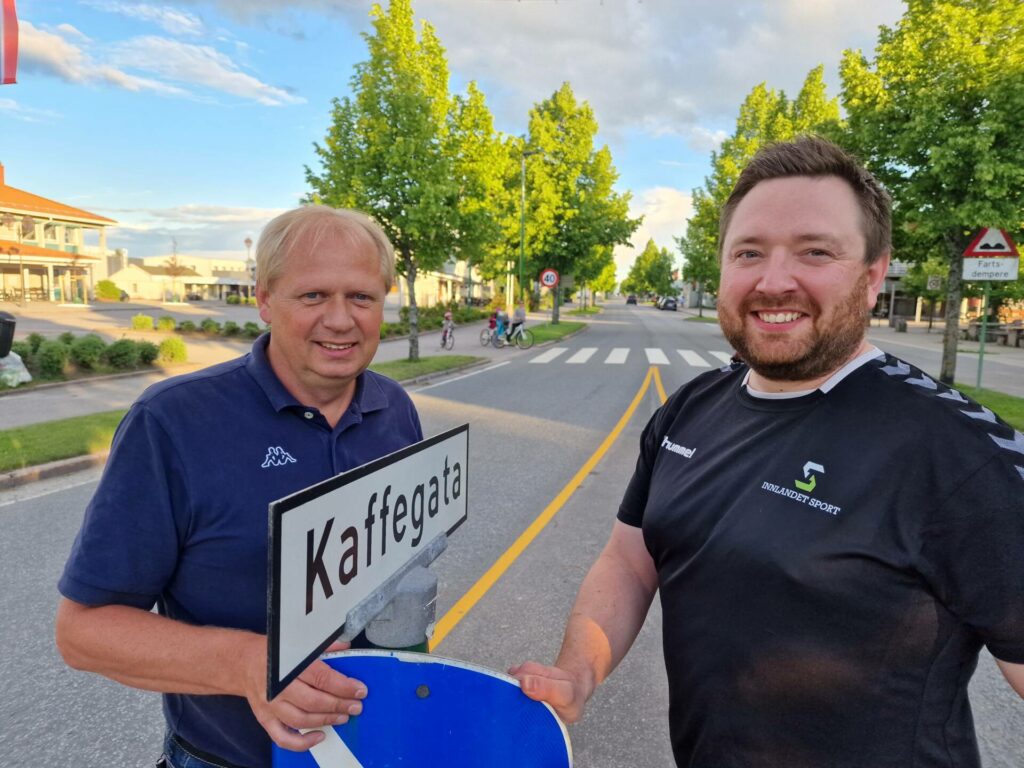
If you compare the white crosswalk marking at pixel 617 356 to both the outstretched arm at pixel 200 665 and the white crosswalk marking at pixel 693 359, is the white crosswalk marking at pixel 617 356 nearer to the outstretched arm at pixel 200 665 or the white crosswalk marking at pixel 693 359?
the white crosswalk marking at pixel 693 359

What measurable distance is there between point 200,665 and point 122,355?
602 inches

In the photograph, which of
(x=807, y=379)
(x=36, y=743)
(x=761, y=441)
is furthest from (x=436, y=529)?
(x=36, y=743)

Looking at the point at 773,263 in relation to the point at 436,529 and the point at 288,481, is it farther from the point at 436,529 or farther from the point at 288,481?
the point at 288,481

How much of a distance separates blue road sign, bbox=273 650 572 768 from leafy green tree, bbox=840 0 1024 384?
12.8 meters

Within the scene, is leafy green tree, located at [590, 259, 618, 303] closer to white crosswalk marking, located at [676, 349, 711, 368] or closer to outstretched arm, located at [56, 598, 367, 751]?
white crosswalk marking, located at [676, 349, 711, 368]

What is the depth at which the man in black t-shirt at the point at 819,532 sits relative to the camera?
1147mm

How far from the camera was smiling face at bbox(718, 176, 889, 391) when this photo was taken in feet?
4.59

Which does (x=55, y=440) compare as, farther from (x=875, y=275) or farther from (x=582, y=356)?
(x=582, y=356)

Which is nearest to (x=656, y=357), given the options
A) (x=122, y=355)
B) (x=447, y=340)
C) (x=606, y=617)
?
(x=447, y=340)

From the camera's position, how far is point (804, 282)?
1402 millimetres

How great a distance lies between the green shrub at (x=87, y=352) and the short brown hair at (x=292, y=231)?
14463mm

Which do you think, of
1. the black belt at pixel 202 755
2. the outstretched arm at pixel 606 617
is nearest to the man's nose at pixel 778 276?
the outstretched arm at pixel 606 617

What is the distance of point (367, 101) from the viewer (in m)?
15.2

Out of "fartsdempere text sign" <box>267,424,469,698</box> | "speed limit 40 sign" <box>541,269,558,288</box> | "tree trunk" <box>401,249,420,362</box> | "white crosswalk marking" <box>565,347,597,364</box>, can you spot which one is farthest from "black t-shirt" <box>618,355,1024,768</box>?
"speed limit 40 sign" <box>541,269,558,288</box>
